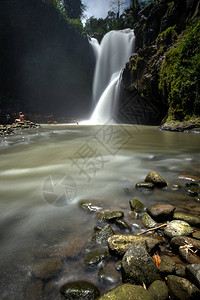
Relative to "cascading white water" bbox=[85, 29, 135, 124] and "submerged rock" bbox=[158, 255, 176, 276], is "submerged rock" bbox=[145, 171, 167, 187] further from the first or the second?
"cascading white water" bbox=[85, 29, 135, 124]

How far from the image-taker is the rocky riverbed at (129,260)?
0.86 meters

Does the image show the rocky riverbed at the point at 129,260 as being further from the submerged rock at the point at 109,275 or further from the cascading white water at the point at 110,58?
the cascading white water at the point at 110,58

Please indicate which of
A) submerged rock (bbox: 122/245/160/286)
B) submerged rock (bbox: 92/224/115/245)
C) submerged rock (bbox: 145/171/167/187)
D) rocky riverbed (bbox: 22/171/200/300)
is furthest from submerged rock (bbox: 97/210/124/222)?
submerged rock (bbox: 145/171/167/187)

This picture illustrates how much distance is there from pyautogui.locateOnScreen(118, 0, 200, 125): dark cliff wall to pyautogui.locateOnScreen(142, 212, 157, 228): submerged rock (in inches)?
314

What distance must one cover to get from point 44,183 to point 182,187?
6.87 ft

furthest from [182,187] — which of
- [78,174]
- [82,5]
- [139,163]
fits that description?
[82,5]

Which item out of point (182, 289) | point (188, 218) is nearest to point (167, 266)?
point (182, 289)

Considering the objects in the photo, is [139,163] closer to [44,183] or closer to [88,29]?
[44,183]

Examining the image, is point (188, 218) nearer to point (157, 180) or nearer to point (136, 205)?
point (136, 205)

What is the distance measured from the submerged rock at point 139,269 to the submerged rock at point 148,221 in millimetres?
497

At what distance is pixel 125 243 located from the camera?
119 cm

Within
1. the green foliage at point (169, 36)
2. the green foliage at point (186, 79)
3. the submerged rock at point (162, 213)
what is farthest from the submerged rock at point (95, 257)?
the green foliage at point (169, 36)

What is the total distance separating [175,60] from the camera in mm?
9305

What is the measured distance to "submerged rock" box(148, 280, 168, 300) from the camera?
0.82 meters
